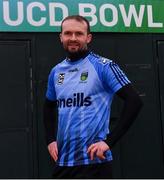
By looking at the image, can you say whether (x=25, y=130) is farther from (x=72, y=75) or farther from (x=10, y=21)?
(x=72, y=75)

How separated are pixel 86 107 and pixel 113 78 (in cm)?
22

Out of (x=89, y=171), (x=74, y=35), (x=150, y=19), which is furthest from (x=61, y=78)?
(x=150, y=19)

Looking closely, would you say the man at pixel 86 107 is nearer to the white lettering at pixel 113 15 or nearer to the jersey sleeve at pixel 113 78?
the jersey sleeve at pixel 113 78

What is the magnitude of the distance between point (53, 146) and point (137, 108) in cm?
60

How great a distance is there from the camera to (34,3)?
5277 millimetres

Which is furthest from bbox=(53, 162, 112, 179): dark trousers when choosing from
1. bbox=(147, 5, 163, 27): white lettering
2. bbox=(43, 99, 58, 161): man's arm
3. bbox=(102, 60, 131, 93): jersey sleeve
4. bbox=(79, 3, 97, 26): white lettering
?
bbox=(147, 5, 163, 27): white lettering

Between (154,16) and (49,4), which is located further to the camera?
(154,16)

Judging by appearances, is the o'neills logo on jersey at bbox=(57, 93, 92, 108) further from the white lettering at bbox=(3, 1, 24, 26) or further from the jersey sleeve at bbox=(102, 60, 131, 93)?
the white lettering at bbox=(3, 1, 24, 26)

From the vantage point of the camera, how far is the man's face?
2.49m

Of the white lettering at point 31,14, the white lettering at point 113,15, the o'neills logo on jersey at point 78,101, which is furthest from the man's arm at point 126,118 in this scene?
the white lettering at point 113,15

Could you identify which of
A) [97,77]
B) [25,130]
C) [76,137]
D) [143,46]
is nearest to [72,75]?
[97,77]

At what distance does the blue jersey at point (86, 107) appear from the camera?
2443 mm

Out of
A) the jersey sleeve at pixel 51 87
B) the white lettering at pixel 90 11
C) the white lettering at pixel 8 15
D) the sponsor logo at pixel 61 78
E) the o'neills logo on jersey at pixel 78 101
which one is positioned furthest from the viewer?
the white lettering at pixel 90 11

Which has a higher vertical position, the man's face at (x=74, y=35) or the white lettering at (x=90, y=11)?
the white lettering at (x=90, y=11)
